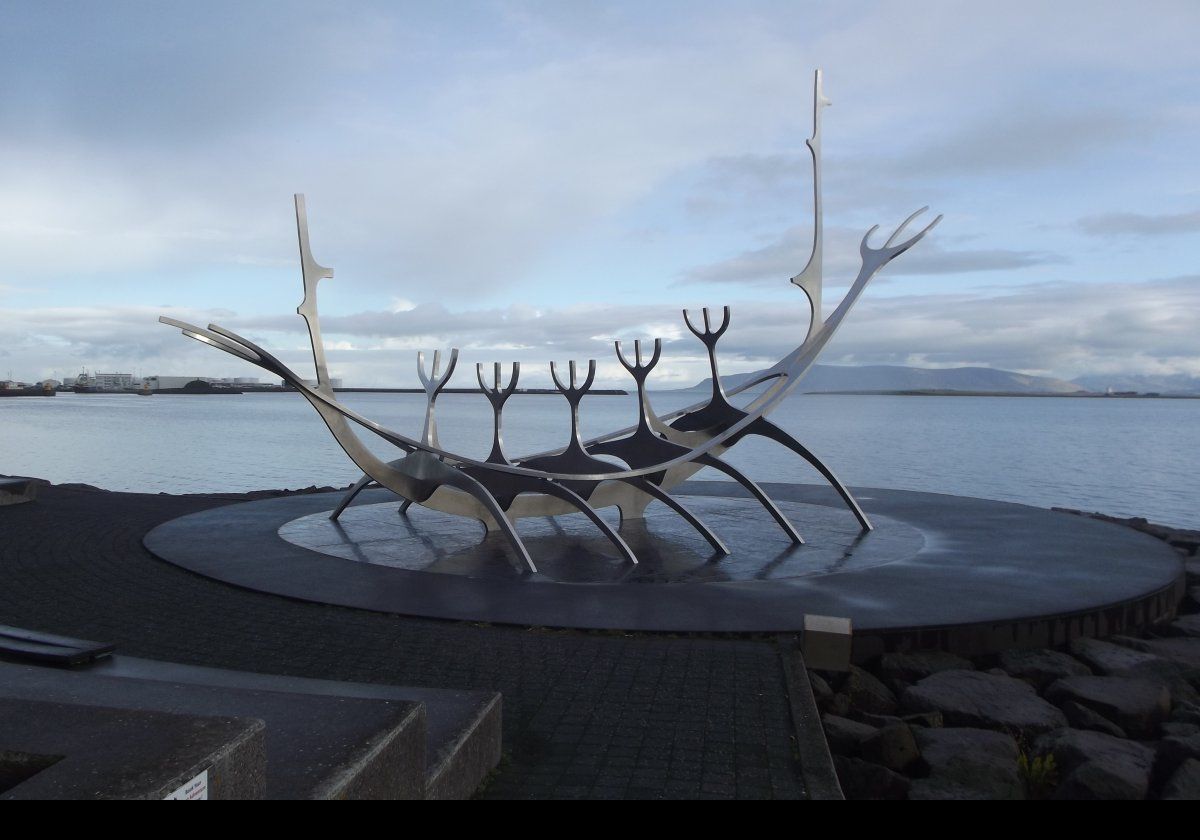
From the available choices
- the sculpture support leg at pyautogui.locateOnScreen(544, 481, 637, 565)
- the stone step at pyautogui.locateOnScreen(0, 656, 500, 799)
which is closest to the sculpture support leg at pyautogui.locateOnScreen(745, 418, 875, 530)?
the sculpture support leg at pyautogui.locateOnScreen(544, 481, 637, 565)

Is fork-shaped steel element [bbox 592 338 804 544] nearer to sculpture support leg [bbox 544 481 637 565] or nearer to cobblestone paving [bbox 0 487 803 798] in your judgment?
sculpture support leg [bbox 544 481 637 565]

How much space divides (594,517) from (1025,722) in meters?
5.55

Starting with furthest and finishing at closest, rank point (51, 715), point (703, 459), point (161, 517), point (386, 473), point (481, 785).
Answer: point (161, 517), point (703, 459), point (386, 473), point (481, 785), point (51, 715)

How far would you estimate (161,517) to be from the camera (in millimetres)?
14633

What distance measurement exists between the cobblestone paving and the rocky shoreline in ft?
2.08

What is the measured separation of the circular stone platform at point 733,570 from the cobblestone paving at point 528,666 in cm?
45

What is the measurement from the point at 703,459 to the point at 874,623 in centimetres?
501

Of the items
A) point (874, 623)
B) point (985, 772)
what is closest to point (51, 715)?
point (985, 772)

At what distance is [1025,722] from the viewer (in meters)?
6.48

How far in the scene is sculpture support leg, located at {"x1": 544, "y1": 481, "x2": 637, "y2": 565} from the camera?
35.1ft

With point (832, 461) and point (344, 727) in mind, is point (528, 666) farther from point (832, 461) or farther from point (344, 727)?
point (832, 461)

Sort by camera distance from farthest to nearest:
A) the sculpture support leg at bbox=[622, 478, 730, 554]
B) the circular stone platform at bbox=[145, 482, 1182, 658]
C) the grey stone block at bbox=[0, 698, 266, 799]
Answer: the sculpture support leg at bbox=[622, 478, 730, 554], the circular stone platform at bbox=[145, 482, 1182, 658], the grey stone block at bbox=[0, 698, 266, 799]

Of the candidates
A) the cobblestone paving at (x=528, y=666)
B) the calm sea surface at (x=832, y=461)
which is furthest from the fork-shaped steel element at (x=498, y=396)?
the calm sea surface at (x=832, y=461)
